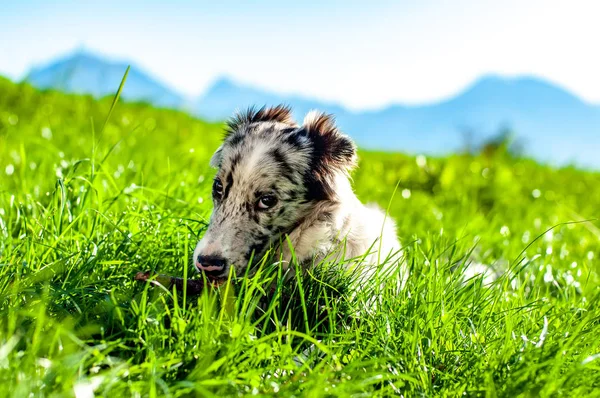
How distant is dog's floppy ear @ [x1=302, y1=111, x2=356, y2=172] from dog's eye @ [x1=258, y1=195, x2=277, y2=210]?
0.32m

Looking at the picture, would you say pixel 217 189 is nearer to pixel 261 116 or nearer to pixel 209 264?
pixel 209 264

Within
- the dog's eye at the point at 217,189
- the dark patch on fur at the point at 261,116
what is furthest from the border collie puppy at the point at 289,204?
the dark patch on fur at the point at 261,116

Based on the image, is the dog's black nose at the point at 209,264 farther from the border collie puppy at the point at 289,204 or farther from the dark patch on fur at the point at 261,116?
the dark patch on fur at the point at 261,116

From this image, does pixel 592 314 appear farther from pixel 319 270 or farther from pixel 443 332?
pixel 319 270

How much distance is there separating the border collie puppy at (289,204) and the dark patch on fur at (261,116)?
269 millimetres

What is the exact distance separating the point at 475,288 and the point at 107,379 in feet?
5.57

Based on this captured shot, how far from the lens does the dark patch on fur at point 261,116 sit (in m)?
3.54

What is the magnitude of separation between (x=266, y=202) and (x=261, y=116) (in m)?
0.79

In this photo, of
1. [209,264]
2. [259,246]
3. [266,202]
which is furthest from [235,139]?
[209,264]

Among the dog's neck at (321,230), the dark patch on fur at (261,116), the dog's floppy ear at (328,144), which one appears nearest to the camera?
the dog's neck at (321,230)

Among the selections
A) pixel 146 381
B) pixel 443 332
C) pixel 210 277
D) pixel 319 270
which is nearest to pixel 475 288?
pixel 443 332

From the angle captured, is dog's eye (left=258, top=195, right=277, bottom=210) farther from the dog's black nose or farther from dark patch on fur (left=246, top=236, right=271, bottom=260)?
the dog's black nose

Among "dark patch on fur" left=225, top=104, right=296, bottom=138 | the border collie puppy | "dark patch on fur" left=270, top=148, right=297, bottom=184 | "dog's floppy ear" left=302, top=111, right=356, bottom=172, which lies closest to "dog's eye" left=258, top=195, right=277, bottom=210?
the border collie puppy

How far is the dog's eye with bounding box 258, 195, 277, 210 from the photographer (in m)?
2.95
